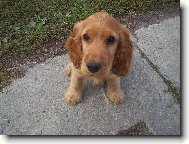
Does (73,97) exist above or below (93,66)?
below

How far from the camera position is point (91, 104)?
163 inches

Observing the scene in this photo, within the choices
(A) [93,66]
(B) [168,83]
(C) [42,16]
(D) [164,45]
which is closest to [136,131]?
(B) [168,83]

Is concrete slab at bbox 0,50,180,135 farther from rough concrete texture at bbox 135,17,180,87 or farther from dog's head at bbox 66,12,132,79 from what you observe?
dog's head at bbox 66,12,132,79

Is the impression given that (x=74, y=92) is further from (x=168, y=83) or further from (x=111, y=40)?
(x=168, y=83)

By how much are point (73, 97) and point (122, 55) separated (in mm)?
811

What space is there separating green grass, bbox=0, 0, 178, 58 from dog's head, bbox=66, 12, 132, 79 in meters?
1.08

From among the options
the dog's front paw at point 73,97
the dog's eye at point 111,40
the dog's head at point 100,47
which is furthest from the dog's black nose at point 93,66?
the dog's front paw at point 73,97

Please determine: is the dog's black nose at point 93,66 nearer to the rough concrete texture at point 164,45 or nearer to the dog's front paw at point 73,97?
the dog's front paw at point 73,97

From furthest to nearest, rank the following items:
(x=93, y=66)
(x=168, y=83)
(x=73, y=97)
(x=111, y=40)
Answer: (x=168, y=83) < (x=73, y=97) < (x=111, y=40) < (x=93, y=66)

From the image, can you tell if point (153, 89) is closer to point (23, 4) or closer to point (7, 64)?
point (7, 64)

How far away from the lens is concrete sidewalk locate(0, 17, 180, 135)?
3.97 m

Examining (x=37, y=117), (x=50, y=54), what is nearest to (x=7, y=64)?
(x=50, y=54)

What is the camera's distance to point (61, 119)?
159 inches

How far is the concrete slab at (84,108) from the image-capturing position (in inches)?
156
